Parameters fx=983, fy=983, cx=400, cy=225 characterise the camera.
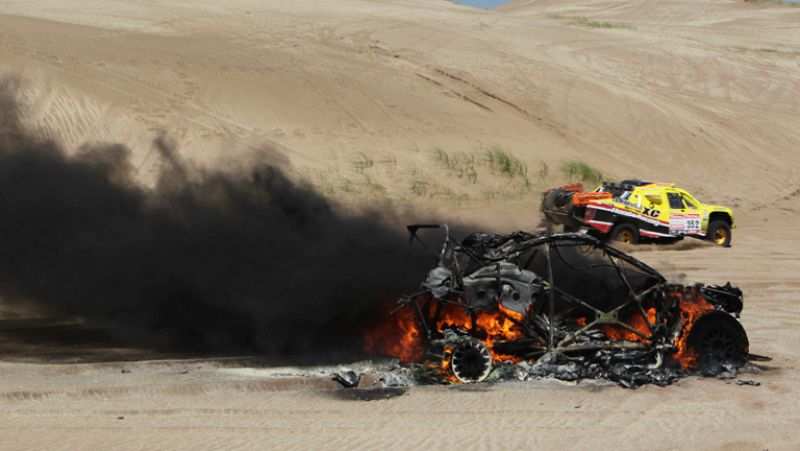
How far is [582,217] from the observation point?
73.0 feet

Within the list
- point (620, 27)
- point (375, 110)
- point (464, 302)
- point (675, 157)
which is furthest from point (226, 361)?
point (620, 27)

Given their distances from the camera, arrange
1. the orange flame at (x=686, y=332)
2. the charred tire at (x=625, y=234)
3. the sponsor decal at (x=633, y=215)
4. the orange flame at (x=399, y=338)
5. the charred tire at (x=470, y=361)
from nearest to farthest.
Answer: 1. the charred tire at (x=470, y=361)
2. the orange flame at (x=686, y=332)
3. the orange flame at (x=399, y=338)
4. the sponsor decal at (x=633, y=215)
5. the charred tire at (x=625, y=234)

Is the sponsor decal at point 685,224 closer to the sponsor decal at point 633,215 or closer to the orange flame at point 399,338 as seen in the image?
the sponsor decal at point 633,215

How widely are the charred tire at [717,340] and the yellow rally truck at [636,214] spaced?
11249 mm

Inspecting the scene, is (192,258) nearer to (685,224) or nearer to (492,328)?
(492,328)

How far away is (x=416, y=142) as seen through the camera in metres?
30.9

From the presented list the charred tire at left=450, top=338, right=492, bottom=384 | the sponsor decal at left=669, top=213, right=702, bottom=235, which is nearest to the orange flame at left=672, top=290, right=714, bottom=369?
the charred tire at left=450, top=338, right=492, bottom=384

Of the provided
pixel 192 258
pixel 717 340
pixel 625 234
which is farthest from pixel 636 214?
pixel 192 258

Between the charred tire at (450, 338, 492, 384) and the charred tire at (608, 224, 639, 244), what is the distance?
1254 cm

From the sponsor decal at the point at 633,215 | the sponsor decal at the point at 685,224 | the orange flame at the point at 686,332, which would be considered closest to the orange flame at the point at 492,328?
the orange flame at the point at 686,332

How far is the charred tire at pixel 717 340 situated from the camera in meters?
10.8

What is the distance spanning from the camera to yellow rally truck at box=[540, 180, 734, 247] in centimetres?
2225

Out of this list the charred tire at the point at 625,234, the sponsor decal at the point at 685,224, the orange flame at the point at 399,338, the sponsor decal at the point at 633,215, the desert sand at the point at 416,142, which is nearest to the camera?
the desert sand at the point at 416,142

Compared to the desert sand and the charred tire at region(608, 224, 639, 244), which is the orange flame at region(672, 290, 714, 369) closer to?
the desert sand
